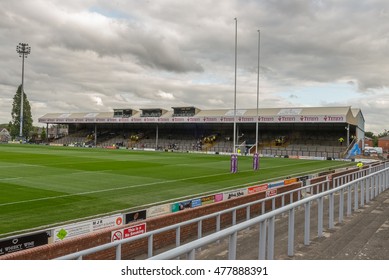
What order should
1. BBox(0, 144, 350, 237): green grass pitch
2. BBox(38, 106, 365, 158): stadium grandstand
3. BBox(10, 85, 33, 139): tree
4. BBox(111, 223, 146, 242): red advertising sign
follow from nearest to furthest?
BBox(111, 223, 146, 242): red advertising sign, BBox(0, 144, 350, 237): green grass pitch, BBox(38, 106, 365, 158): stadium grandstand, BBox(10, 85, 33, 139): tree

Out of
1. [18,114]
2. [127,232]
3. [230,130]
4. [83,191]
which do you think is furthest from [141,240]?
[18,114]

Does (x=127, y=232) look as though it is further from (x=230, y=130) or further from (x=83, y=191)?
(x=230, y=130)

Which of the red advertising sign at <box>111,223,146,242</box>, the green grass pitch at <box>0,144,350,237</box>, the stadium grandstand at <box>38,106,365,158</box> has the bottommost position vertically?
the green grass pitch at <box>0,144,350,237</box>

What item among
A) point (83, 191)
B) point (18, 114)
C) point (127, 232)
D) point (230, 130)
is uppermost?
point (18, 114)

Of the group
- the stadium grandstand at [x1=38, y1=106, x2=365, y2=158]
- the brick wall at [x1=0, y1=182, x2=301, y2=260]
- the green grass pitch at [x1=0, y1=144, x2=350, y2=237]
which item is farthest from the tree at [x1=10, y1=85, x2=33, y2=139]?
the brick wall at [x1=0, y1=182, x2=301, y2=260]

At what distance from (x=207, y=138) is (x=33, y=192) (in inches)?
2439

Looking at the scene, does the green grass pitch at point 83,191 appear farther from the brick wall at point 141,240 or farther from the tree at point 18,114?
the tree at point 18,114

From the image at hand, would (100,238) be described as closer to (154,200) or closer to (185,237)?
(185,237)

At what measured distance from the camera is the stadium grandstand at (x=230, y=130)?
64.8m

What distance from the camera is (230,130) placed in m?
82.1

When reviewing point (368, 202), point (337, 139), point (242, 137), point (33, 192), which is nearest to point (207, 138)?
point (242, 137)

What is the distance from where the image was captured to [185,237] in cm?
1072

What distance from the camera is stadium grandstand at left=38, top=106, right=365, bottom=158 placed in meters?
64.8

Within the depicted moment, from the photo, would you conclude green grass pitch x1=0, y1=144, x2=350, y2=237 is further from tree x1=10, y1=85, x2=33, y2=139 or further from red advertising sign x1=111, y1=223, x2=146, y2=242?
tree x1=10, y1=85, x2=33, y2=139
